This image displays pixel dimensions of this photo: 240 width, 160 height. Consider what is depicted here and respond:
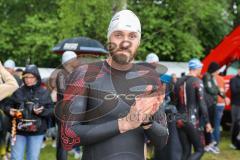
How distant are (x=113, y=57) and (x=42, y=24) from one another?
64.2 feet

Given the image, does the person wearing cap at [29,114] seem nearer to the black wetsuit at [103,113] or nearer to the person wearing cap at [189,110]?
the person wearing cap at [189,110]

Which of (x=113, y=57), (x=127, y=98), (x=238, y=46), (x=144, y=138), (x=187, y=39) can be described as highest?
(x=113, y=57)

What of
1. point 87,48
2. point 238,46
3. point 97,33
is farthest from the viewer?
point 97,33

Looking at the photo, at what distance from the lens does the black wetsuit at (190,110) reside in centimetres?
737

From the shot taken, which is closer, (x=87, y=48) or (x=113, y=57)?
(x=113, y=57)

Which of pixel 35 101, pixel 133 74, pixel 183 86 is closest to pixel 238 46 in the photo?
pixel 183 86

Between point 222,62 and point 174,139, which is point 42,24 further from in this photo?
point 174,139

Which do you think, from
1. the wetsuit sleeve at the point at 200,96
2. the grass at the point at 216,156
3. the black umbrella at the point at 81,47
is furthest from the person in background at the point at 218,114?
the wetsuit sleeve at the point at 200,96

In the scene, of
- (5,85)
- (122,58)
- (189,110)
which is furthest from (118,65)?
(189,110)

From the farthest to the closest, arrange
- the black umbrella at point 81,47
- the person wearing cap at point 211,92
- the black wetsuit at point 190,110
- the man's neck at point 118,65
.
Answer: the black umbrella at point 81,47, the person wearing cap at point 211,92, the black wetsuit at point 190,110, the man's neck at point 118,65

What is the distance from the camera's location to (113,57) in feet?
8.52

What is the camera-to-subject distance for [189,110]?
7.43 m

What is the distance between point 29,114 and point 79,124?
12.4 feet

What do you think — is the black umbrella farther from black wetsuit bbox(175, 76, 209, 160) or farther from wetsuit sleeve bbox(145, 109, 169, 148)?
wetsuit sleeve bbox(145, 109, 169, 148)
